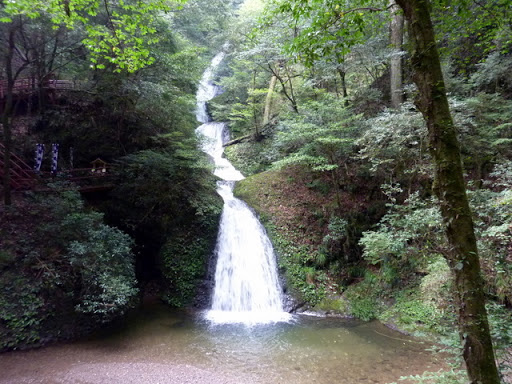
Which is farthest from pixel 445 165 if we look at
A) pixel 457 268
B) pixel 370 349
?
pixel 370 349

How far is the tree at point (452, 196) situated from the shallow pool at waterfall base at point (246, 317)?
706cm

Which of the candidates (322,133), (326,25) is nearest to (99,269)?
(326,25)

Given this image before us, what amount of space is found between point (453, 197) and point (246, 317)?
794 centimetres

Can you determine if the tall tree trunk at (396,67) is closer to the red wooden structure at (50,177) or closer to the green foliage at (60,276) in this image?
the green foliage at (60,276)

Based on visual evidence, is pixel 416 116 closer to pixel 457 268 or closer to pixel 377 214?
pixel 377 214

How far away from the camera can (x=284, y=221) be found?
1208 centimetres

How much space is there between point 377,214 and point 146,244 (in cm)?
853

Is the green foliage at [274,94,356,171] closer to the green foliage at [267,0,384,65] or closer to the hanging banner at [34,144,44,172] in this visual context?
the green foliage at [267,0,384,65]

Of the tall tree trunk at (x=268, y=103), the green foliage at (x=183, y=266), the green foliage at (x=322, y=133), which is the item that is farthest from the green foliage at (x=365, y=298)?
the tall tree trunk at (x=268, y=103)

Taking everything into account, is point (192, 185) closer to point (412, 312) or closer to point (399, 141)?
point (399, 141)

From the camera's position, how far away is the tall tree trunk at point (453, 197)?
80.6 inches

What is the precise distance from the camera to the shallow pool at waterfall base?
8.63m

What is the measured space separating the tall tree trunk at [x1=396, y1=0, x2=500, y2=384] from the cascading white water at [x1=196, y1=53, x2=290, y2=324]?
718cm

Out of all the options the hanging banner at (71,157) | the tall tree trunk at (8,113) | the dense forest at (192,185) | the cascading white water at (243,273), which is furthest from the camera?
the hanging banner at (71,157)
